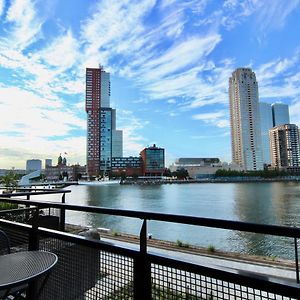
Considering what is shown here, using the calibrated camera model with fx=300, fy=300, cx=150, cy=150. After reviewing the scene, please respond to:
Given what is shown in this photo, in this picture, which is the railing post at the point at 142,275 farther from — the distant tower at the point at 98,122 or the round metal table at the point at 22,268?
the distant tower at the point at 98,122

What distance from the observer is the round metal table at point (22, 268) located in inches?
61.9

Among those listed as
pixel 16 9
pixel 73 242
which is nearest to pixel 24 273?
pixel 73 242

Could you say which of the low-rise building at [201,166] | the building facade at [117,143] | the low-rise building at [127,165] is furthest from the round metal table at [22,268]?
the low-rise building at [201,166]

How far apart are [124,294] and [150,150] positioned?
504 feet

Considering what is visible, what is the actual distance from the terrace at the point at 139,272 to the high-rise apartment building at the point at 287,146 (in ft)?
598

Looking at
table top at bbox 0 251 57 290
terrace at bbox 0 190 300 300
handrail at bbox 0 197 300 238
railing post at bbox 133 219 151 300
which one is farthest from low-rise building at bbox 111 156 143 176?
railing post at bbox 133 219 151 300

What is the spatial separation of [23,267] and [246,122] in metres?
182

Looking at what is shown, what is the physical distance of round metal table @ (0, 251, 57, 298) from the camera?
1.57m

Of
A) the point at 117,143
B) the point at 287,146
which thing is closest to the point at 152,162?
the point at 117,143

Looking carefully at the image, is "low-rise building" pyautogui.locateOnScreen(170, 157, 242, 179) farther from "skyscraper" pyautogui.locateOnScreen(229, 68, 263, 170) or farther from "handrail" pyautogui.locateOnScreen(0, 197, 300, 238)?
"handrail" pyautogui.locateOnScreen(0, 197, 300, 238)

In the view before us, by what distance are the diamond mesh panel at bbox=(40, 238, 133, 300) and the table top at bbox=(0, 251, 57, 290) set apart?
26 centimetres

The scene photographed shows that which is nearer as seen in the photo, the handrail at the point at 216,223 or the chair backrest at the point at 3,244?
the handrail at the point at 216,223

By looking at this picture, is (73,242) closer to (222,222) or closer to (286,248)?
(222,222)

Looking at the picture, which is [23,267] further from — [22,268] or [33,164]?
[33,164]
